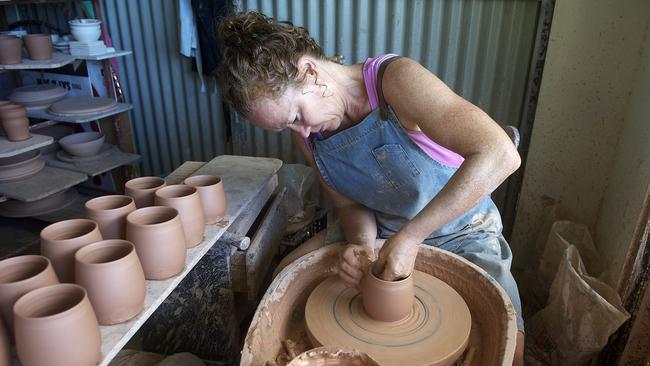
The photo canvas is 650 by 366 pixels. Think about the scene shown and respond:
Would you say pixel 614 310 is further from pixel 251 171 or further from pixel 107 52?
pixel 107 52

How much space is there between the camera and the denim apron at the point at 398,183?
1666 mm

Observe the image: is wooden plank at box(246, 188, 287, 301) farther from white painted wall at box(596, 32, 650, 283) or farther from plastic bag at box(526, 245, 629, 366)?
white painted wall at box(596, 32, 650, 283)

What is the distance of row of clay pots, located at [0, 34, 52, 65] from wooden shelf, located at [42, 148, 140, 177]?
28.6 inches

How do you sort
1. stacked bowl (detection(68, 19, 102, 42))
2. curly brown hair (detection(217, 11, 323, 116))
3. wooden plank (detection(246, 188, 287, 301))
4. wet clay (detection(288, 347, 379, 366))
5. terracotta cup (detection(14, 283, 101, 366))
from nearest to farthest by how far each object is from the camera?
terracotta cup (detection(14, 283, 101, 366))
wet clay (detection(288, 347, 379, 366))
curly brown hair (detection(217, 11, 323, 116))
wooden plank (detection(246, 188, 287, 301))
stacked bowl (detection(68, 19, 102, 42))

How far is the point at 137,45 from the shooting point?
3367mm

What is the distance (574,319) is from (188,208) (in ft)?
5.36

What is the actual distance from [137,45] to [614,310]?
3.17m

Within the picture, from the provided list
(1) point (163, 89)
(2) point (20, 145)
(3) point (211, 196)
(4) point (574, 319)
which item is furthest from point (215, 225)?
(1) point (163, 89)

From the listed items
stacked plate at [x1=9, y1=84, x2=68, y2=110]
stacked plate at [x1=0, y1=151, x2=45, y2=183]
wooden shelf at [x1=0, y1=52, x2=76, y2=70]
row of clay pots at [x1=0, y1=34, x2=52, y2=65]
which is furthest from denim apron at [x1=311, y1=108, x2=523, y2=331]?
stacked plate at [x1=9, y1=84, x2=68, y2=110]

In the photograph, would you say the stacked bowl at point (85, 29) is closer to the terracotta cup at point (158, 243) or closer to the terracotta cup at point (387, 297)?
the terracotta cup at point (158, 243)

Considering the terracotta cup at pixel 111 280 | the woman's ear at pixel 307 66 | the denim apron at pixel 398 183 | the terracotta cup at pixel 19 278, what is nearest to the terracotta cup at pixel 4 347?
the terracotta cup at pixel 19 278

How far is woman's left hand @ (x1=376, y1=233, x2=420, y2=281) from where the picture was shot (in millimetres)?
1398

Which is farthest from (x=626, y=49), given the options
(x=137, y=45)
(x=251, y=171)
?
(x=137, y=45)

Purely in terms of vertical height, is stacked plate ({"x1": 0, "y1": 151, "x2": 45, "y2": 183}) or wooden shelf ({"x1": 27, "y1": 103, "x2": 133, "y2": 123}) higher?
wooden shelf ({"x1": 27, "y1": 103, "x2": 133, "y2": 123})
